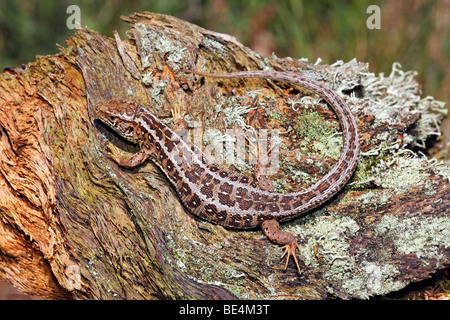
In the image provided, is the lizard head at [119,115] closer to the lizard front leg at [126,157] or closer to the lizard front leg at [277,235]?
the lizard front leg at [126,157]

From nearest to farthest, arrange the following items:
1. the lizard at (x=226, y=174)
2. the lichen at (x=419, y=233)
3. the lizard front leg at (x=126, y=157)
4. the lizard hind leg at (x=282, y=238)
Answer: the lichen at (x=419, y=233), the lizard hind leg at (x=282, y=238), the lizard at (x=226, y=174), the lizard front leg at (x=126, y=157)

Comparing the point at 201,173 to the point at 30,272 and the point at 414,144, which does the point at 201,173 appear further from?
the point at 414,144

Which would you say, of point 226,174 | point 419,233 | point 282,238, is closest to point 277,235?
point 282,238

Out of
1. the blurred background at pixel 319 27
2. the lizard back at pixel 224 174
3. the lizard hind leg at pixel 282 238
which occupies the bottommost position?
the lizard hind leg at pixel 282 238
